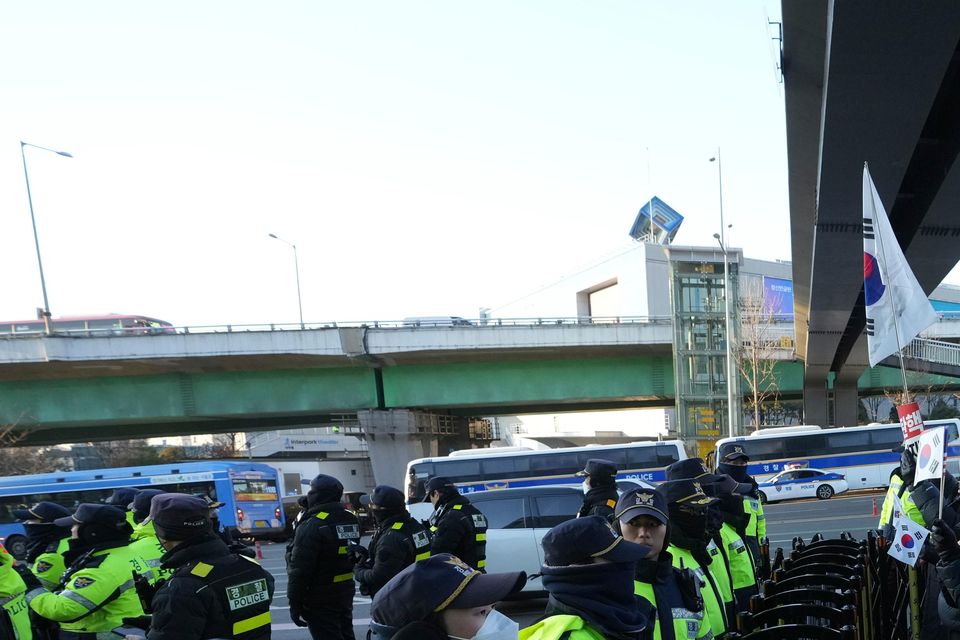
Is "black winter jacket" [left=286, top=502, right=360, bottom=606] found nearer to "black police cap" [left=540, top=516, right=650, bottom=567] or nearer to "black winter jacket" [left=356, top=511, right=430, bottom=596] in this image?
"black winter jacket" [left=356, top=511, right=430, bottom=596]

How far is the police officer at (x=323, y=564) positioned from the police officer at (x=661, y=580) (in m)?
3.33

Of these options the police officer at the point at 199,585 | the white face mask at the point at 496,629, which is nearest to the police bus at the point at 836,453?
the police officer at the point at 199,585

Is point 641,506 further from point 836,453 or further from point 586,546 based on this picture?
point 836,453

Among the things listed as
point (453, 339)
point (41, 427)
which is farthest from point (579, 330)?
point (41, 427)

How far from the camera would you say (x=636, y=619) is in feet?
9.05

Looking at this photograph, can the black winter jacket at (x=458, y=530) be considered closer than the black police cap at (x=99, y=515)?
No

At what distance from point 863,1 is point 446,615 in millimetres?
5281

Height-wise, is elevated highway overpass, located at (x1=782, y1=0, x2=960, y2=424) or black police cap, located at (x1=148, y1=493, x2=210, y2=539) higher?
elevated highway overpass, located at (x1=782, y1=0, x2=960, y2=424)

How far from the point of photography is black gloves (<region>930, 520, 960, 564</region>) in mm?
5129

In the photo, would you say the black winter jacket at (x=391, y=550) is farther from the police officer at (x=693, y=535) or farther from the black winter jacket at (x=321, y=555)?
the police officer at (x=693, y=535)

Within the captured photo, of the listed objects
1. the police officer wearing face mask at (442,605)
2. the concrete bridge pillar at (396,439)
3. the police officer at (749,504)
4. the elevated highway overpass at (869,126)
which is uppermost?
the elevated highway overpass at (869,126)

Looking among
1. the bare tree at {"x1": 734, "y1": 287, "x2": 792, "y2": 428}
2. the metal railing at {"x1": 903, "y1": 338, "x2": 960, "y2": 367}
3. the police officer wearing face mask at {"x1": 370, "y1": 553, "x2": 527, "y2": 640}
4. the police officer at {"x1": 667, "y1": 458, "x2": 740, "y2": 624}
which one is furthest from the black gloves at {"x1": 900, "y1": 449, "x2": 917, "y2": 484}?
the bare tree at {"x1": 734, "y1": 287, "x2": 792, "y2": 428}

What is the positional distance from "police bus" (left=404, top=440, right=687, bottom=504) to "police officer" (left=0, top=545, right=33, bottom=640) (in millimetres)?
22584

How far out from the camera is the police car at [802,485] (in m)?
29.9
